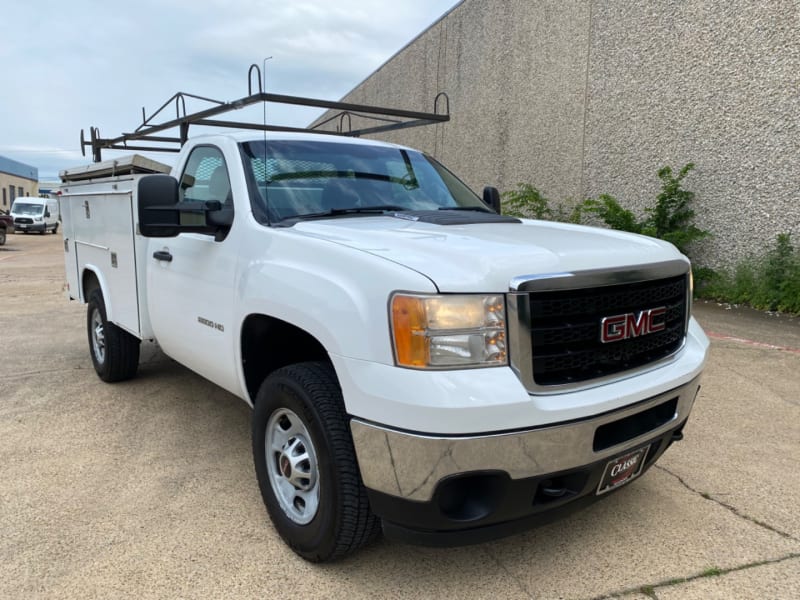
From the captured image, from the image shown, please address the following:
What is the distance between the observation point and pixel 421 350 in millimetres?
2105

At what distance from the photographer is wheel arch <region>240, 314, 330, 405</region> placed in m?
2.94

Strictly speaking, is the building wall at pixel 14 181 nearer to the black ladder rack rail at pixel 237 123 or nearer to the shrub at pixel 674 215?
the black ladder rack rail at pixel 237 123

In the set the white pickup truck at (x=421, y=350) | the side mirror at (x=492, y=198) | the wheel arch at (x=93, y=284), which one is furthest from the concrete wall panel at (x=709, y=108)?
the wheel arch at (x=93, y=284)

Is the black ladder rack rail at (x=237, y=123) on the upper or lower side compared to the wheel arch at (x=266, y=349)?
upper

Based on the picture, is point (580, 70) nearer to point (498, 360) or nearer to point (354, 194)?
point (354, 194)

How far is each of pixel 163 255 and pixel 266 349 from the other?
3.93ft

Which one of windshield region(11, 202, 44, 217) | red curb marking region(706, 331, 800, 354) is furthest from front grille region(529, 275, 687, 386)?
windshield region(11, 202, 44, 217)

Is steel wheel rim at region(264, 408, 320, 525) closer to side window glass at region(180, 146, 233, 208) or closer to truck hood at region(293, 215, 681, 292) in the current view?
truck hood at region(293, 215, 681, 292)

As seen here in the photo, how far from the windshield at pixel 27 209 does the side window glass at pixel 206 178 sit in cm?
3559

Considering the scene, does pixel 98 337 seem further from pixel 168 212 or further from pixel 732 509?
pixel 732 509

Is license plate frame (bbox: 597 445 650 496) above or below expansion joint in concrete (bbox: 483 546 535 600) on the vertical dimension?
above

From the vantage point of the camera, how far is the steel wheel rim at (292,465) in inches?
102

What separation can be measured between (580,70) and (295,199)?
30.6ft

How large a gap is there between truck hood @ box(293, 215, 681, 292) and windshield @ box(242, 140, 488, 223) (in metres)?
0.27
